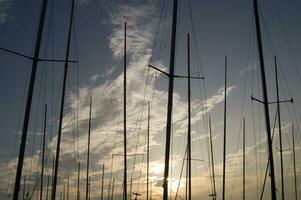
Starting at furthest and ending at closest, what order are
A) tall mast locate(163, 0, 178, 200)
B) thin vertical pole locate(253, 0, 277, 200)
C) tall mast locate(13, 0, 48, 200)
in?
thin vertical pole locate(253, 0, 277, 200), tall mast locate(163, 0, 178, 200), tall mast locate(13, 0, 48, 200)

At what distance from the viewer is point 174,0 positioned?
17219 millimetres

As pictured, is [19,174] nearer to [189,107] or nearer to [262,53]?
[262,53]

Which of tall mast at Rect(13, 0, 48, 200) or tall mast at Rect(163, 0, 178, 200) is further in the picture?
tall mast at Rect(163, 0, 178, 200)

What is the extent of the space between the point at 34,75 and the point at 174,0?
7.34 m

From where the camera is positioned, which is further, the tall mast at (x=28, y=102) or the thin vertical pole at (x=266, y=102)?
the thin vertical pole at (x=266, y=102)

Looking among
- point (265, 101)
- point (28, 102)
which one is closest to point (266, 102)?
point (265, 101)

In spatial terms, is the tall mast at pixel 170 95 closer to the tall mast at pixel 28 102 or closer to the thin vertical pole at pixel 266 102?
the tall mast at pixel 28 102

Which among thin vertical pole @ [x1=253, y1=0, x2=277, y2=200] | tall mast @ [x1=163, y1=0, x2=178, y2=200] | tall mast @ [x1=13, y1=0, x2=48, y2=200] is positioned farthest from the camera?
thin vertical pole @ [x1=253, y1=0, x2=277, y2=200]

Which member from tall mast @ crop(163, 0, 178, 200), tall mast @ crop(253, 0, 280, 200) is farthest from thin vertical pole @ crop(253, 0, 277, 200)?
tall mast @ crop(163, 0, 178, 200)

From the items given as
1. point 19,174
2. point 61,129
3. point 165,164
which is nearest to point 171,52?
point 165,164

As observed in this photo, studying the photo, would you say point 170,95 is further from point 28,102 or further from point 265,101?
point 265,101

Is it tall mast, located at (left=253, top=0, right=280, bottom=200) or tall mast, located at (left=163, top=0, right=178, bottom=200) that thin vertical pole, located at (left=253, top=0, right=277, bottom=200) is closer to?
tall mast, located at (left=253, top=0, right=280, bottom=200)

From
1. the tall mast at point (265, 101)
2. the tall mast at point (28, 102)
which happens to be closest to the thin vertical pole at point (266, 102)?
the tall mast at point (265, 101)

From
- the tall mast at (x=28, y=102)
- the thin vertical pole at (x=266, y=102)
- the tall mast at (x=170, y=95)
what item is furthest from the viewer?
the thin vertical pole at (x=266, y=102)
